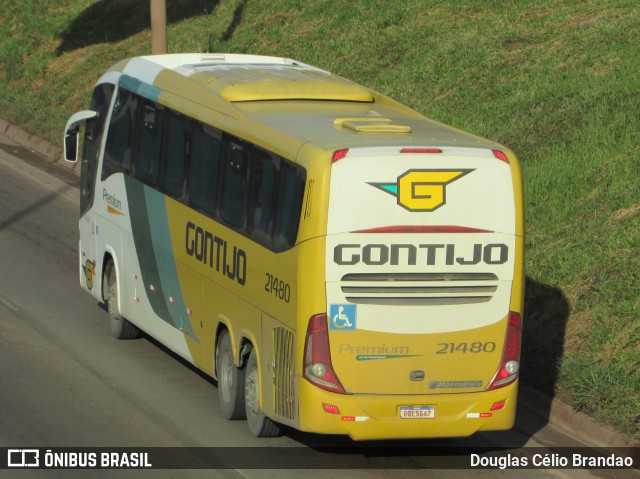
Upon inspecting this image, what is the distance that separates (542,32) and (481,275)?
46.0 ft

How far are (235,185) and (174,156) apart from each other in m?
1.83

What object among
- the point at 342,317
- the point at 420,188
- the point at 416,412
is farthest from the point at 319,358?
the point at 420,188

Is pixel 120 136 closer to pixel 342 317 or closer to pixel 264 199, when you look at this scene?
pixel 264 199

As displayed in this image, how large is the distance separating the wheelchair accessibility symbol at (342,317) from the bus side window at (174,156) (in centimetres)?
362

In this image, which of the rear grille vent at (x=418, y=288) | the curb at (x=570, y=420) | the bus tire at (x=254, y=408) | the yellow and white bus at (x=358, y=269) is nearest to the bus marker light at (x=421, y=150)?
the yellow and white bus at (x=358, y=269)

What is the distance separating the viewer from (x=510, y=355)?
1236 centimetres

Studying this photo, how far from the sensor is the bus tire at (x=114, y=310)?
17.1 meters

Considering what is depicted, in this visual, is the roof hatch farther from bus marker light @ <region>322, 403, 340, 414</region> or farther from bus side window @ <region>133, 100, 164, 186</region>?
bus side window @ <region>133, 100, 164, 186</region>

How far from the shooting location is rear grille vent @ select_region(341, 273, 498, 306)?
11836mm

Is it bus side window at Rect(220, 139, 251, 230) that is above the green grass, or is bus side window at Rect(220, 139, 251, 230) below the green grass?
above

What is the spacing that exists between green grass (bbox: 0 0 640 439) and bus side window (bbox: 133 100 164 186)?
4852 mm

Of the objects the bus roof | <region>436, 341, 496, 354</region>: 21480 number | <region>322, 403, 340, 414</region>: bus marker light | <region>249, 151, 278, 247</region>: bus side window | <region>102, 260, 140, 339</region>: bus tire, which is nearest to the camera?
<region>322, 403, 340, 414</region>: bus marker light

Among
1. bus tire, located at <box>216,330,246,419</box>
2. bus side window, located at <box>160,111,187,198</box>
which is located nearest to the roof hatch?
bus side window, located at <box>160,111,187,198</box>

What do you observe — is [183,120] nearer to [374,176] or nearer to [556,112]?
[374,176]
